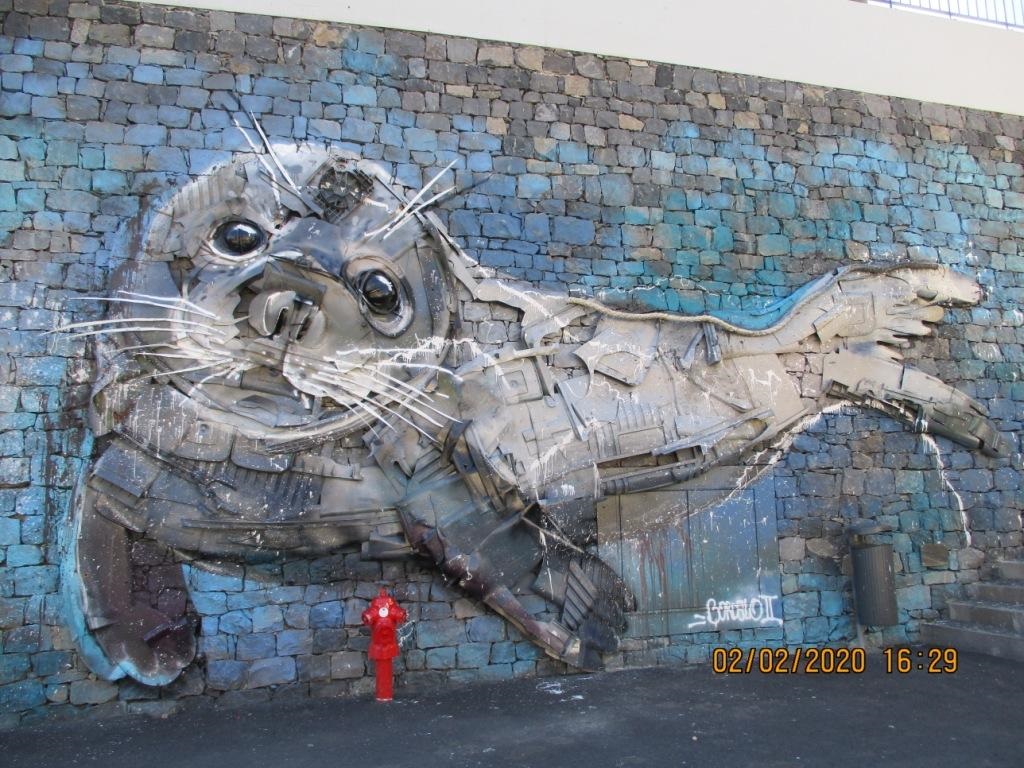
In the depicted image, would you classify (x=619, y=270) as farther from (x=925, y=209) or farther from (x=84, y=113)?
(x=84, y=113)

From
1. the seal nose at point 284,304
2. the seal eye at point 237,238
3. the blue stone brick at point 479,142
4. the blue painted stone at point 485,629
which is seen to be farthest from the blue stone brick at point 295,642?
the blue stone brick at point 479,142

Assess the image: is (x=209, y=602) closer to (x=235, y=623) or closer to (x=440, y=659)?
(x=235, y=623)

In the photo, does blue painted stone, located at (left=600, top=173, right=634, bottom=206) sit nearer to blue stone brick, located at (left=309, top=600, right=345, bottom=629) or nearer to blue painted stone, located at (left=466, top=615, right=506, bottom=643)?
blue painted stone, located at (left=466, top=615, right=506, bottom=643)

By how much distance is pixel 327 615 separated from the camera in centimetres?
489

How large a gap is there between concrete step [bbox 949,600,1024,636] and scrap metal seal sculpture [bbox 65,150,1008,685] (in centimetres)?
193

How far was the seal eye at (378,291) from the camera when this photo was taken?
507 cm

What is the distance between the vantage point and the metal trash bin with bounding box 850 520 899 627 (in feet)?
18.6

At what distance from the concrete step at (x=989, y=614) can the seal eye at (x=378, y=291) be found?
15.4ft

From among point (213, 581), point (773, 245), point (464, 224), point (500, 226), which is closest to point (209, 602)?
point (213, 581)

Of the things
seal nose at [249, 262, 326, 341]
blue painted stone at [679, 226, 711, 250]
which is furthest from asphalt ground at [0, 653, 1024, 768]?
blue painted stone at [679, 226, 711, 250]

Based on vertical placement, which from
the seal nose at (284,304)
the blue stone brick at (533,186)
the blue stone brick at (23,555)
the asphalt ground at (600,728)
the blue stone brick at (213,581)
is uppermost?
the blue stone brick at (533,186)

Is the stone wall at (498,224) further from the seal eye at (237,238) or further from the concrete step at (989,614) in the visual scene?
the seal eye at (237,238)

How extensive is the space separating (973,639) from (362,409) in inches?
180

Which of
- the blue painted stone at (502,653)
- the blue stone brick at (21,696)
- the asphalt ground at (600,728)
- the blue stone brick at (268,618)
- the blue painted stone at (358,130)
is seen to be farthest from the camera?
the blue painted stone at (358,130)
